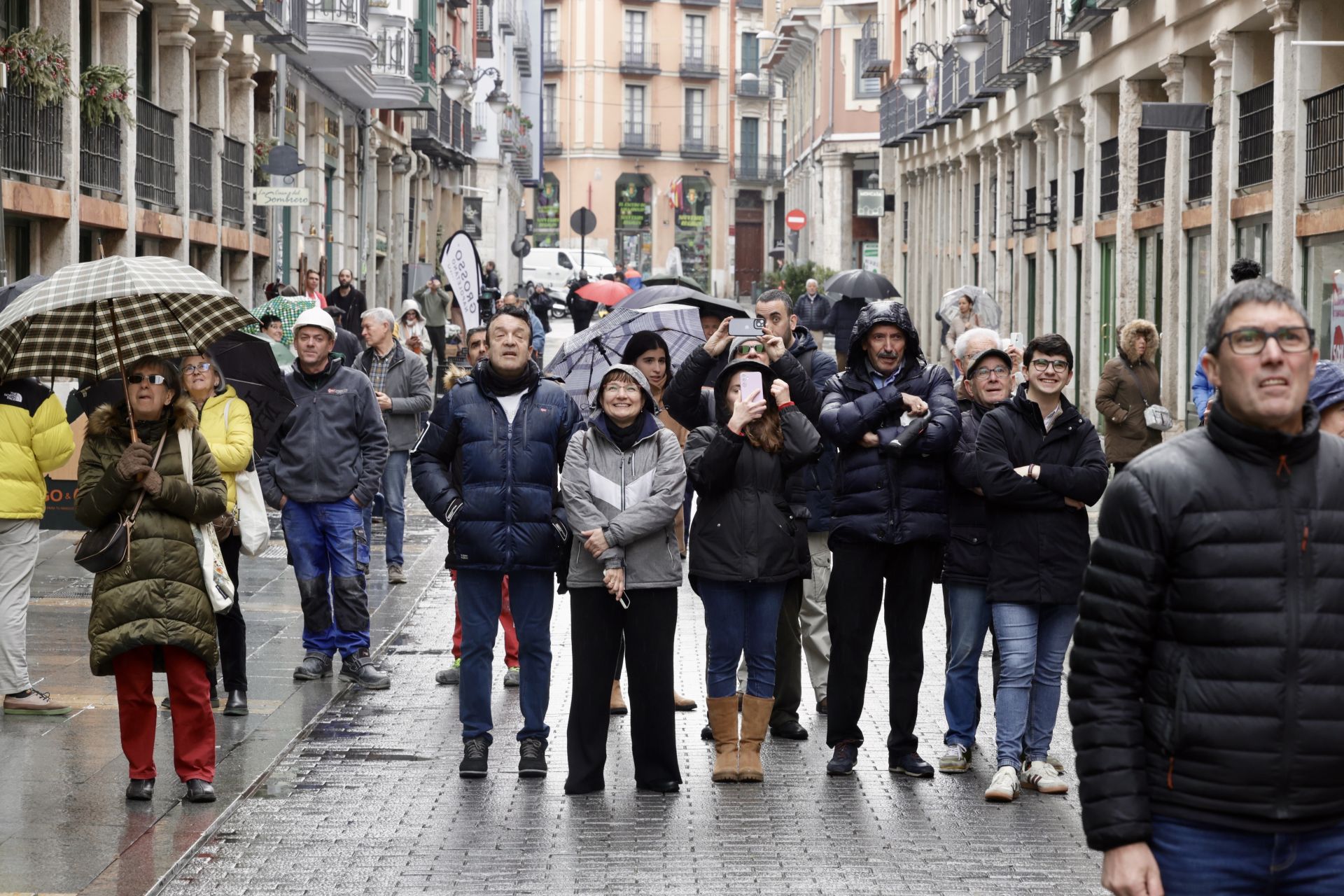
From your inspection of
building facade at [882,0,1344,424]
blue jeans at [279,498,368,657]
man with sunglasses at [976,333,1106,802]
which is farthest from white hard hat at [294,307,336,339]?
building facade at [882,0,1344,424]

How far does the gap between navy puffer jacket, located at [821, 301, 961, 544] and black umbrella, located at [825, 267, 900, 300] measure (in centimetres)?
1730

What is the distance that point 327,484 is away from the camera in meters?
10.0

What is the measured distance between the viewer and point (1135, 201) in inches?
979

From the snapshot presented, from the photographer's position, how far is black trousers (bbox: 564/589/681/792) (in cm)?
782

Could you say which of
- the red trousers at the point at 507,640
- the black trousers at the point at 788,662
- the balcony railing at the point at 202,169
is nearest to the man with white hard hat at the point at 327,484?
the red trousers at the point at 507,640

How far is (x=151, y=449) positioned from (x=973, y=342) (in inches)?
139

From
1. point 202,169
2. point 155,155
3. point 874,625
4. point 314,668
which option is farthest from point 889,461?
point 202,169

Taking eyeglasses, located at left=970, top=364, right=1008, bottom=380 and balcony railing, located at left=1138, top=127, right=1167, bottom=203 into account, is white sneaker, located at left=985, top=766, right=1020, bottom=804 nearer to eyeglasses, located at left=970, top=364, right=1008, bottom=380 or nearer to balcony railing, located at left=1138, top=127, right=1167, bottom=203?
eyeglasses, located at left=970, top=364, right=1008, bottom=380

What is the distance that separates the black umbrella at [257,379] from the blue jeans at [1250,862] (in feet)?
20.6

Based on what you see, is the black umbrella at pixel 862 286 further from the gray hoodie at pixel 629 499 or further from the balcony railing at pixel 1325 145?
the gray hoodie at pixel 629 499

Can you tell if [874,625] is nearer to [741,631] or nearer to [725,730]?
[741,631]

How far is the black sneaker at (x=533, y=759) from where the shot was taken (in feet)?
26.6

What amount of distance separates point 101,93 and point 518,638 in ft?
42.0

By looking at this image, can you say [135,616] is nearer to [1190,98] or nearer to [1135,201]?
[1190,98]
